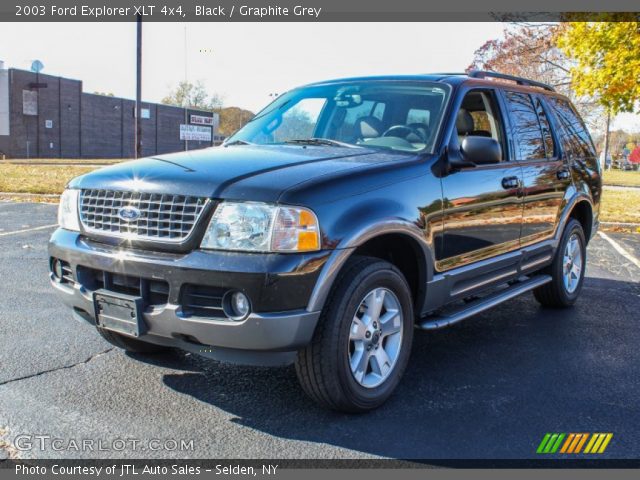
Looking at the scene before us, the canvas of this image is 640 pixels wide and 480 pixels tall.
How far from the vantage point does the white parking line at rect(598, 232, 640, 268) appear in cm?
862

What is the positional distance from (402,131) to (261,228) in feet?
5.48

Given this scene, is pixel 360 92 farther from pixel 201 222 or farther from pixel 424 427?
pixel 424 427

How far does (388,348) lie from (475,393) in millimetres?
645

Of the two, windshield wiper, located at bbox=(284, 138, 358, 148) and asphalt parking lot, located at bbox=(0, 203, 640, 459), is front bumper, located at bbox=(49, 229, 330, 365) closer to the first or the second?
asphalt parking lot, located at bbox=(0, 203, 640, 459)

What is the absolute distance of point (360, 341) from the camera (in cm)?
355

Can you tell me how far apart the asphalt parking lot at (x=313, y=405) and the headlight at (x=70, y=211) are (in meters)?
0.94

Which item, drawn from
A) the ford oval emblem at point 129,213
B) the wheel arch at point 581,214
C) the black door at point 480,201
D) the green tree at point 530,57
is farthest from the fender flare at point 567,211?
the green tree at point 530,57

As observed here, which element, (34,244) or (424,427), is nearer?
(424,427)

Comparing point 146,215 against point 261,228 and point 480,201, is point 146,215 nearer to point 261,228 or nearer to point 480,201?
point 261,228

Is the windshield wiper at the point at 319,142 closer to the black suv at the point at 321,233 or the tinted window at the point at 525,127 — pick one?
the black suv at the point at 321,233

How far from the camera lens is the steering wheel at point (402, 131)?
4368mm

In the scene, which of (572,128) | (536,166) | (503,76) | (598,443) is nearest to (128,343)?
(598,443)
